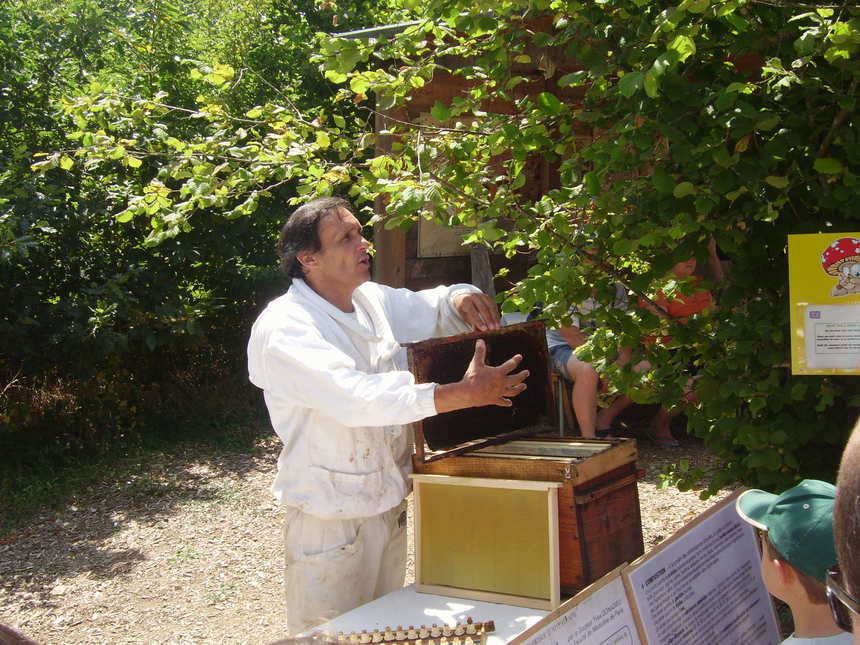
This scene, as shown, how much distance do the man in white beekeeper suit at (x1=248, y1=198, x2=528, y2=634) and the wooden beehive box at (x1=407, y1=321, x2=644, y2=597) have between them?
0.15 meters

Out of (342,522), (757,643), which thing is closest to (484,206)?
(342,522)

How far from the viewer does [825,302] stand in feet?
7.56

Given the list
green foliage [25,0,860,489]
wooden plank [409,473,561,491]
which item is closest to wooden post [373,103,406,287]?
green foliage [25,0,860,489]

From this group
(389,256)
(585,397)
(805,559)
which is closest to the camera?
(805,559)

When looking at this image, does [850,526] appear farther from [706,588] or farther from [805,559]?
[706,588]

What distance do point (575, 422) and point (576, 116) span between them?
3631 millimetres

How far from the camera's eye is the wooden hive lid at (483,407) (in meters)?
2.65

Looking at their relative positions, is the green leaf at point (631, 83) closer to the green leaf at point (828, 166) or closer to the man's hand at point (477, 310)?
the green leaf at point (828, 166)

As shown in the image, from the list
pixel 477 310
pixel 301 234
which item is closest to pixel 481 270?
pixel 477 310

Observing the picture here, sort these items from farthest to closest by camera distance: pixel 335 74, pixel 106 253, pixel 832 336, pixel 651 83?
pixel 106 253, pixel 335 74, pixel 832 336, pixel 651 83

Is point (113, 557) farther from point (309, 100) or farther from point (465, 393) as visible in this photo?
point (309, 100)

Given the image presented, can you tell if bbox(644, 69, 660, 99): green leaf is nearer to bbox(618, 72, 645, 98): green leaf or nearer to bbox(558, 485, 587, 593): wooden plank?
bbox(618, 72, 645, 98): green leaf

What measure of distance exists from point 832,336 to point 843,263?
0.19m

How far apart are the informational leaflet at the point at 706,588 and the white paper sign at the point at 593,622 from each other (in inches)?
1.5
